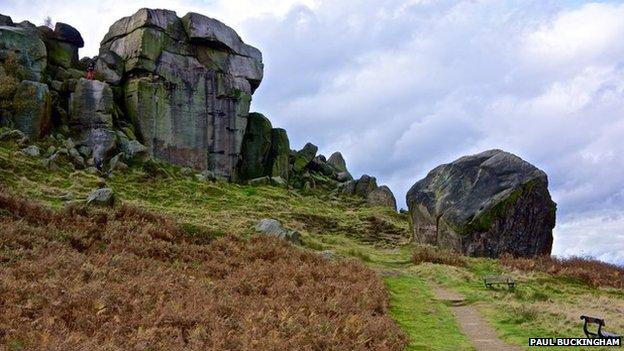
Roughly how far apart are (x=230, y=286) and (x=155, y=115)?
136 ft

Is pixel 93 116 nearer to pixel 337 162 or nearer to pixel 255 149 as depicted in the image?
pixel 255 149

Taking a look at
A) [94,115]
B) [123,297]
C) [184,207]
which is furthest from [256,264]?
[94,115]

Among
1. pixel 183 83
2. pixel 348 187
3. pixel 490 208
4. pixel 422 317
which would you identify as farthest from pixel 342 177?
pixel 422 317

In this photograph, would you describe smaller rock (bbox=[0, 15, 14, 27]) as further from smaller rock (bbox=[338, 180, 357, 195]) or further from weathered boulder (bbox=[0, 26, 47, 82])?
smaller rock (bbox=[338, 180, 357, 195])

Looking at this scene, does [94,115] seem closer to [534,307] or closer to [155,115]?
[155,115]

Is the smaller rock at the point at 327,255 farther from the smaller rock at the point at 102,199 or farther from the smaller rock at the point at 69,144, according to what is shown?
the smaller rock at the point at 69,144

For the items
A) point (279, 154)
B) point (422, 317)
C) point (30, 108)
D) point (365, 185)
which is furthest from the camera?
point (365, 185)

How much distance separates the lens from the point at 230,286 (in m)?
18.1

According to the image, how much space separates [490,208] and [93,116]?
35125 mm

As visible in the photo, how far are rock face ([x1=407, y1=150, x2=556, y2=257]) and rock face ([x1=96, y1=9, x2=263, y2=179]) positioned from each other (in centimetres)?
2939

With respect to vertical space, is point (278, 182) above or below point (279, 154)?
below

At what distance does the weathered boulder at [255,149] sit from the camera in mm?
66750

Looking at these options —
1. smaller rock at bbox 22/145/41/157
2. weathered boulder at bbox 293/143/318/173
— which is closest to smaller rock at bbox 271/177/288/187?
weathered boulder at bbox 293/143/318/173

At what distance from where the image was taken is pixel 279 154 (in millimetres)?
68875
